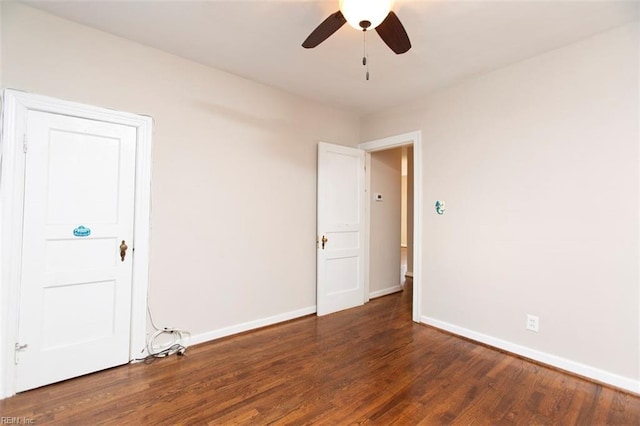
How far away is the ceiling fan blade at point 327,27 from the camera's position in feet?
5.83

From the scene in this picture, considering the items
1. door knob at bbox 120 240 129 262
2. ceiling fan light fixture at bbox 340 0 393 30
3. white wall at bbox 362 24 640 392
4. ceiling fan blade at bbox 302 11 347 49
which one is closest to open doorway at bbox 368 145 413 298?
white wall at bbox 362 24 640 392

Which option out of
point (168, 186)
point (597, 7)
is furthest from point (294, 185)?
point (597, 7)

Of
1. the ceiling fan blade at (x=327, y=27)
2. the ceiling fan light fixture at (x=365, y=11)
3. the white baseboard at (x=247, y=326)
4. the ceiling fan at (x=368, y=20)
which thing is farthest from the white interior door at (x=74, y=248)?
the ceiling fan light fixture at (x=365, y=11)

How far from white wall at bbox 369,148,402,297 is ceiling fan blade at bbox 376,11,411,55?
2471 millimetres

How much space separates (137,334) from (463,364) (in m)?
2.74

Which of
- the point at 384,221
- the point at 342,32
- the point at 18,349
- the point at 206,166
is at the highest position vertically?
the point at 342,32

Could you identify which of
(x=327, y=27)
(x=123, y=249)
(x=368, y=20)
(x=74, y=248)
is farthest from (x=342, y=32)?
(x=74, y=248)

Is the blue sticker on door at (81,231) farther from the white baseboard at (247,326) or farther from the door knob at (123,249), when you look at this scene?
the white baseboard at (247,326)

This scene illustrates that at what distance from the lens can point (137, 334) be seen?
250 centimetres

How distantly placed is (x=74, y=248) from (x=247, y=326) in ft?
5.58

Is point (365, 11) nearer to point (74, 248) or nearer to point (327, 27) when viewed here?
point (327, 27)

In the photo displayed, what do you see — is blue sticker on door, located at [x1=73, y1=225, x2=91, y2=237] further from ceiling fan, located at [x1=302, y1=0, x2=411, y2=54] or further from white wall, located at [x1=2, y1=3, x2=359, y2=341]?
ceiling fan, located at [x1=302, y1=0, x2=411, y2=54]

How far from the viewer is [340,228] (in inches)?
154

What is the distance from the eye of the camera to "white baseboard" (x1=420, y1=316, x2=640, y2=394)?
7.04 feet
